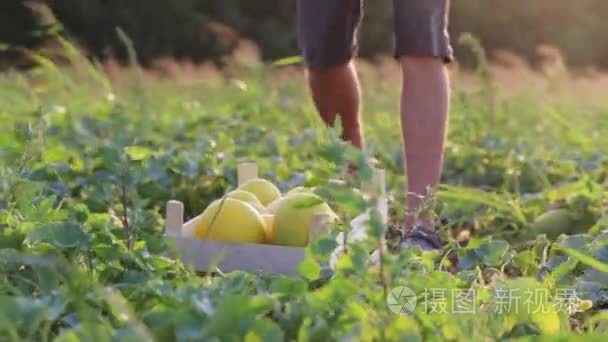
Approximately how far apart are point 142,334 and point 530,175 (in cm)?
289

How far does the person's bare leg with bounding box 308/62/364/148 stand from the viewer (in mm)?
3215

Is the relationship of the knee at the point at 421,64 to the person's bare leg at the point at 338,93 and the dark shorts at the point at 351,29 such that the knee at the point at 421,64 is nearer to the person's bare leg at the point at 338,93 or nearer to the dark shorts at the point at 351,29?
the dark shorts at the point at 351,29

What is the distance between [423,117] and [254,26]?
15.0 meters

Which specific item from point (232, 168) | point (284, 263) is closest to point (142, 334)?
point (284, 263)

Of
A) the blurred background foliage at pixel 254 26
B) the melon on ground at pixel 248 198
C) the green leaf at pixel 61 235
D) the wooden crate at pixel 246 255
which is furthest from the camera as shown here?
the blurred background foliage at pixel 254 26

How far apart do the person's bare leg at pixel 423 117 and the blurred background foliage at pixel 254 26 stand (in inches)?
440

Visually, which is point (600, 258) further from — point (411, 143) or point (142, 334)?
point (142, 334)

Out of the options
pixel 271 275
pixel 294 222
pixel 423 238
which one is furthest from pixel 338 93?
pixel 271 275

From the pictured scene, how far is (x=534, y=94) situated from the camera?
19.9 ft

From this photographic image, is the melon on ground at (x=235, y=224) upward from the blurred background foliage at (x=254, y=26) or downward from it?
upward

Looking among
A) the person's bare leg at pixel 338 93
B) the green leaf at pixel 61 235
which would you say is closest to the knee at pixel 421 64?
the person's bare leg at pixel 338 93

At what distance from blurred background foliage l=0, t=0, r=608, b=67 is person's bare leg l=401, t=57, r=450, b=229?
11.2 m

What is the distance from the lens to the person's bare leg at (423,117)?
8.89 feet

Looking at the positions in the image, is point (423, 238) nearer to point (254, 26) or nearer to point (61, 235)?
point (61, 235)
